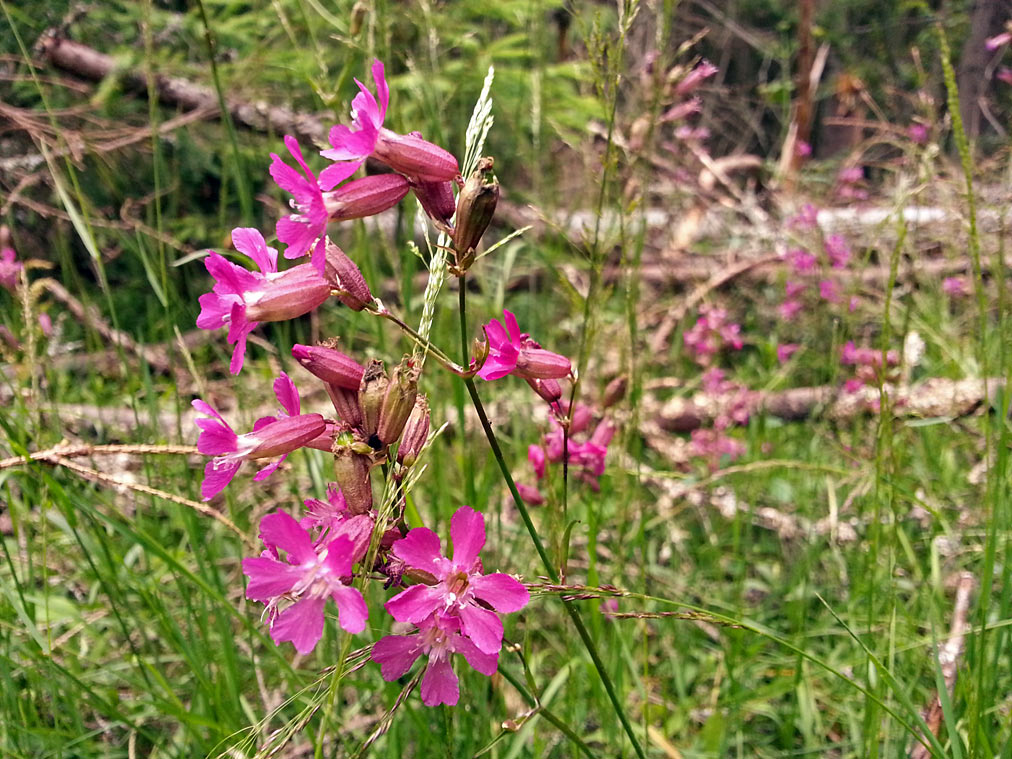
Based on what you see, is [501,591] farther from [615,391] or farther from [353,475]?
[615,391]

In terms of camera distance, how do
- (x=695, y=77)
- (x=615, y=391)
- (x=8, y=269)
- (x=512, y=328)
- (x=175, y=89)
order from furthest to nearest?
1. (x=175, y=89)
2. (x=695, y=77)
3. (x=8, y=269)
4. (x=615, y=391)
5. (x=512, y=328)

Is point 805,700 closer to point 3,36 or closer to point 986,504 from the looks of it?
point 986,504

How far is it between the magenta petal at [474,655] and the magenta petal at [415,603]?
5 centimetres

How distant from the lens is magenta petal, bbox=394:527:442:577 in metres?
0.69

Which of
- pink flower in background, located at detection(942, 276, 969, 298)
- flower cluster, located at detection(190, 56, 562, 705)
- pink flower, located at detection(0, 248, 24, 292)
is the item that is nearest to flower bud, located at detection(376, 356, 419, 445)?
flower cluster, located at detection(190, 56, 562, 705)

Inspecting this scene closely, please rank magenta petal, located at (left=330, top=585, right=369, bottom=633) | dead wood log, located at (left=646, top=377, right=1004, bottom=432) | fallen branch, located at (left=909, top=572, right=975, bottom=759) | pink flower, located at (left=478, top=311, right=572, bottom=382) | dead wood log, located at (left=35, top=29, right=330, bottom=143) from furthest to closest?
dead wood log, located at (left=35, top=29, right=330, bottom=143) < dead wood log, located at (left=646, top=377, right=1004, bottom=432) < fallen branch, located at (left=909, top=572, right=975, bottom=759) < pink flower, located at (left=478, top=311, right=572, bottom=382) < magenta petal, located at (left=330, top=585, right=369, bottom=633)

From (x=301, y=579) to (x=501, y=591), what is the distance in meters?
0.19

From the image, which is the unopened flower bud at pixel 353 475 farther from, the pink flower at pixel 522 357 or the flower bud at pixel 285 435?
the pink flower at pixel 522 357

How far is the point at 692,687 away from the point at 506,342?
142cm

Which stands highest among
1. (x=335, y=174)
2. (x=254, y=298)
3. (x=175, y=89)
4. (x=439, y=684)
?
(x=175, y=89)

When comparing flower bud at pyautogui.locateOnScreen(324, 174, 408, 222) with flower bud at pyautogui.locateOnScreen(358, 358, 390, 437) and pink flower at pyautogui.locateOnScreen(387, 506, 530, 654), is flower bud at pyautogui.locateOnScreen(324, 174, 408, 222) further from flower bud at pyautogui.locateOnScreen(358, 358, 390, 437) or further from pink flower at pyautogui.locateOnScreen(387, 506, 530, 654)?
pink flower at pyautogui.locateOnScreen(387, 506, 530, 654)

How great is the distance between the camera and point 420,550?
2.30 ft

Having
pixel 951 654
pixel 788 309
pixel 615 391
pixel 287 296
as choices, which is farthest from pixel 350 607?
pixel 788 309

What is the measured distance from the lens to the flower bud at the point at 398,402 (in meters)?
0.68
